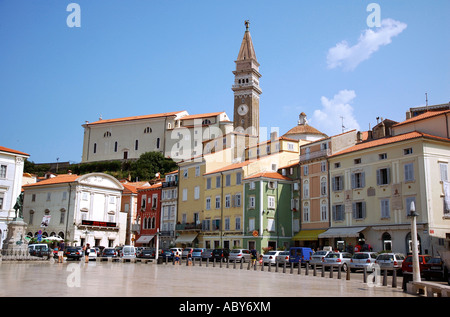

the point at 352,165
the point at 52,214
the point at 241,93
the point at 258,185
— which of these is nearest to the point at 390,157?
the point at 352,165

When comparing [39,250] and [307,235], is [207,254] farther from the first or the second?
[39,250]

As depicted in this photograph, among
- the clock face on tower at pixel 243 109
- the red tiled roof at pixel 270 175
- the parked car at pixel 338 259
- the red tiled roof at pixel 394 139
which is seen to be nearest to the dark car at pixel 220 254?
the red tiled roof at pixel 270 175

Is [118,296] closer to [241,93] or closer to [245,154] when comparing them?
[245,154]

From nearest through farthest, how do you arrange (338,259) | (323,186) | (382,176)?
(338,259), (382,176), (323,186)

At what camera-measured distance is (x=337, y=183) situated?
47.7 meters

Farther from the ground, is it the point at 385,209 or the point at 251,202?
the point at 251,202

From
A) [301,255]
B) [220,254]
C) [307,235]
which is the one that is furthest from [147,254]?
[301,255]

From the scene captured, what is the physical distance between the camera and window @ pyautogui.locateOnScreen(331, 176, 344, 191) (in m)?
47.1

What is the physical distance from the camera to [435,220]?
3831 cm

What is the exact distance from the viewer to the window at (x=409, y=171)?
4019cm

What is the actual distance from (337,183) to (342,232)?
5.12 m

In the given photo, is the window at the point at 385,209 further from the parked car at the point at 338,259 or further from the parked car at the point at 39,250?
the parked car at the point at 39,250

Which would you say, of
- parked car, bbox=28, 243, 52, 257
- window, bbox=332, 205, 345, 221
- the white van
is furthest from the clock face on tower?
parked car, bbox=28, 243, 52, 257

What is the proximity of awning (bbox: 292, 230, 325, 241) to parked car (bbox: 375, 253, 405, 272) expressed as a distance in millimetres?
15818
